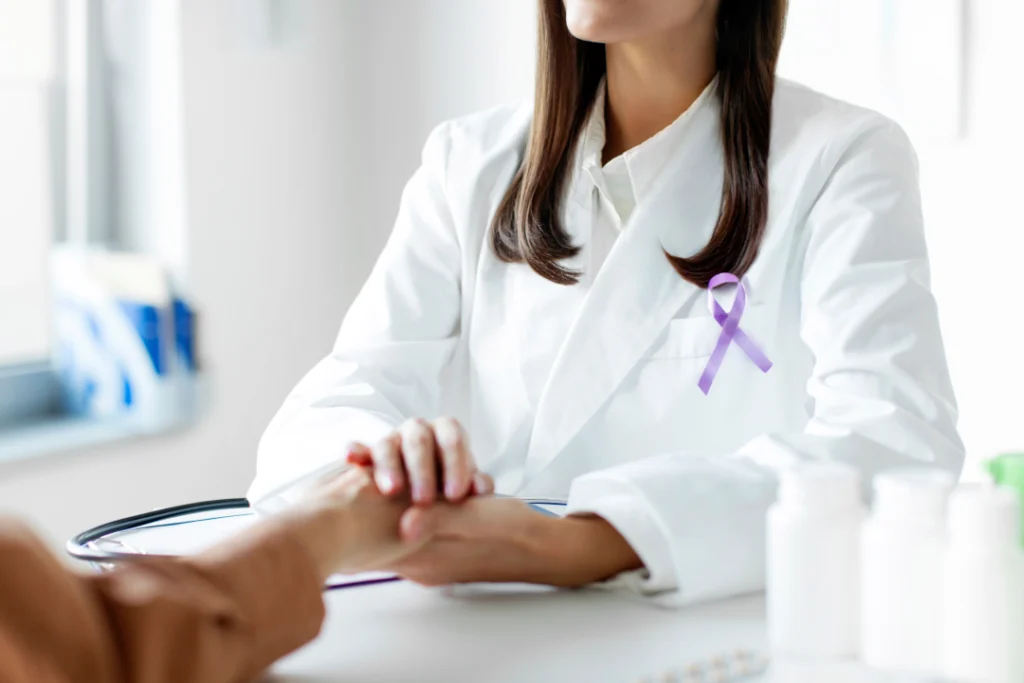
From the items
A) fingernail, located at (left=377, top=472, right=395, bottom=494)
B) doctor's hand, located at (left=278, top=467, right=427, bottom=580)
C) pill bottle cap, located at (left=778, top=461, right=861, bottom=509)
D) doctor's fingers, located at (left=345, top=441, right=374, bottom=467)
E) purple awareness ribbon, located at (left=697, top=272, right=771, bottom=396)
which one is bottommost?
doctor's hand, located at (left=278, top=467, right=427, bottom=580)

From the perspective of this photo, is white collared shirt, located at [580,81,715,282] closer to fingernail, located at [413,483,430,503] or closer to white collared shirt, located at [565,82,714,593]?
white collared shirt, located at [565,82,714,593]

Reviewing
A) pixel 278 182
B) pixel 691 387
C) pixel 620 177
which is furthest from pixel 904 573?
pixel 278 182

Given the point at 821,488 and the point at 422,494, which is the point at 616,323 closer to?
the point at 422,494

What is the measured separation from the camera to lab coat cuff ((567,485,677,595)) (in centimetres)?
83

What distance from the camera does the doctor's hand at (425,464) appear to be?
0.87 m

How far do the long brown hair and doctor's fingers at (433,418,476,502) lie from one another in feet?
1.24

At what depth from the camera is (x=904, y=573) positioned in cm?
57

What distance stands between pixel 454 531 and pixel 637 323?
408 millimetres

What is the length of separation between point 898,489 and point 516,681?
0.25 metres

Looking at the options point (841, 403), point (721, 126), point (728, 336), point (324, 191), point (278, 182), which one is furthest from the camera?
point (324, 191)

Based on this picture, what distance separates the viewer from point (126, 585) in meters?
0.58

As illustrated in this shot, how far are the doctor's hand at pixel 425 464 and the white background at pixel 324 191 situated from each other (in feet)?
4.44

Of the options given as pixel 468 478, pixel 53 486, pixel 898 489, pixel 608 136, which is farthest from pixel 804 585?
pixel 53 486

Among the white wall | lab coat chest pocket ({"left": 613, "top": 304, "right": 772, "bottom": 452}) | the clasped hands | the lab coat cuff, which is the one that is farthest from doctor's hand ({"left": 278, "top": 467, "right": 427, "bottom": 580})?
the white wall
